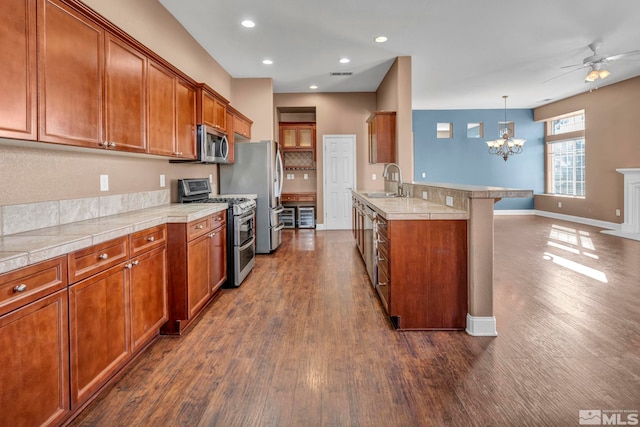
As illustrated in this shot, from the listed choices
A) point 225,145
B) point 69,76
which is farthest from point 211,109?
point 69,76

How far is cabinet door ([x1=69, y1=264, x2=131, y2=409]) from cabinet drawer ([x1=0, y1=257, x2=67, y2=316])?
106mm

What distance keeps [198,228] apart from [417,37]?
376 centimetres

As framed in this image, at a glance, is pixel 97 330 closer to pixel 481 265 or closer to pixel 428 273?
pixel 428 273

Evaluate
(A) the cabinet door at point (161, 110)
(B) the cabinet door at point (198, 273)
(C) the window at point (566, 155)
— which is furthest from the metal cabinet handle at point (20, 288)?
(C) the window at point (566, 155)

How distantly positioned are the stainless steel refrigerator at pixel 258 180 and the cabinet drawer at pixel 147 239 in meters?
2.70

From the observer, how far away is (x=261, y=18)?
414cm

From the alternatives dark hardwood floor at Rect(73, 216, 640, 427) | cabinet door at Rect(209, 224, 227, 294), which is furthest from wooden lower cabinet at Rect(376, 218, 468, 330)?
cabinet door at Rect(209, 224, 227, 294)

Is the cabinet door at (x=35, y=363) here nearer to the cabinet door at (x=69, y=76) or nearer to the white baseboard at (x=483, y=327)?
the cabinet door at (x=69, y=76)

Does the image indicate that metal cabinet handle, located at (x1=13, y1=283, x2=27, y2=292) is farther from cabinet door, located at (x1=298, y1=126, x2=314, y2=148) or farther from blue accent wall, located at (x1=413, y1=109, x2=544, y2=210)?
blue accent wall, located at (x1=413, y1=109, x2=544, y2=210)

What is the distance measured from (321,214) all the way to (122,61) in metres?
5.76

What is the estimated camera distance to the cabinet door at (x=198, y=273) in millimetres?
2697

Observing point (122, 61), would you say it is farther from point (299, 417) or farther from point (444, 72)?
point (444, 72)

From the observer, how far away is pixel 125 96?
2473mm

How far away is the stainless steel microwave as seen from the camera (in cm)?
372
